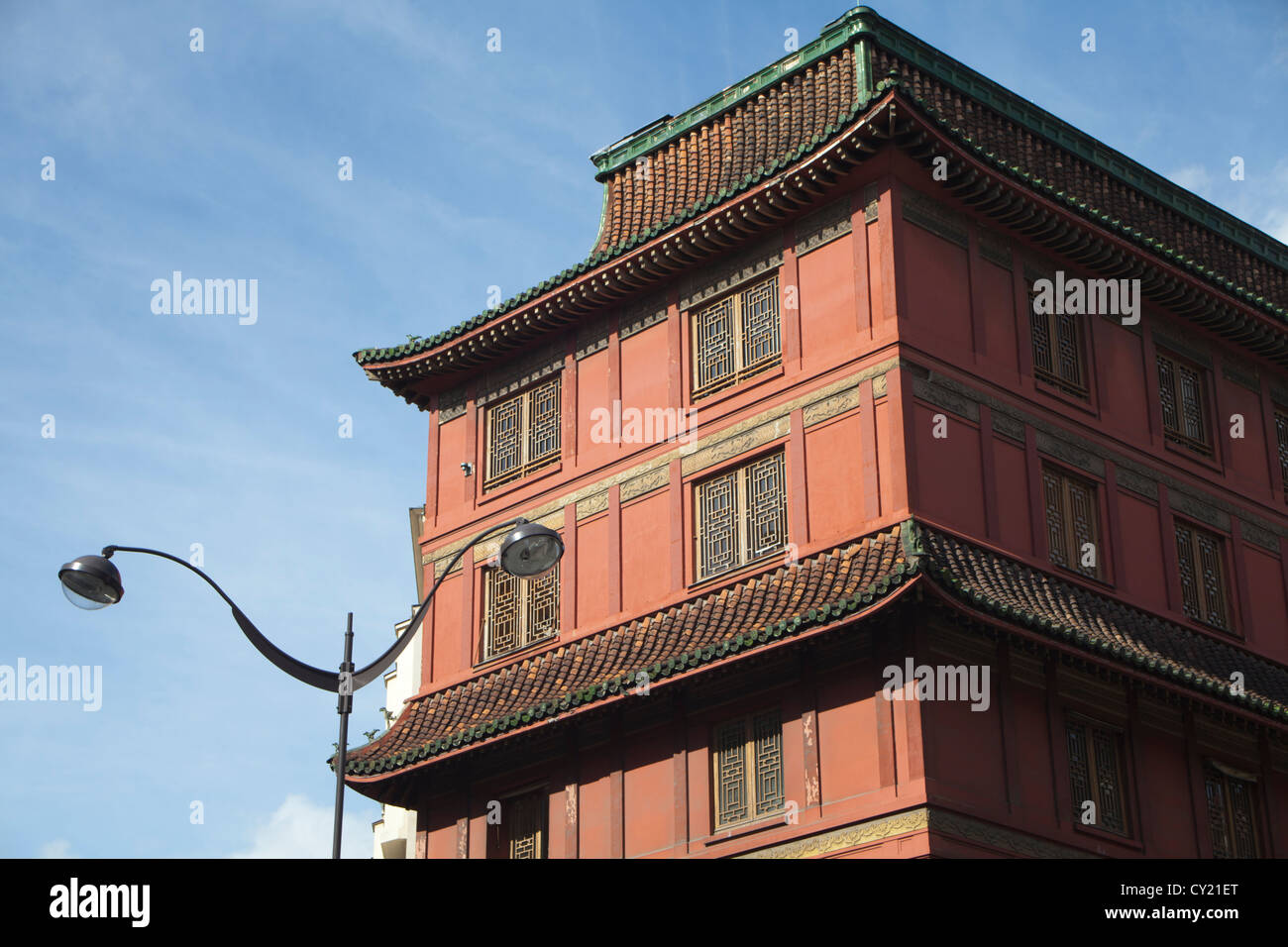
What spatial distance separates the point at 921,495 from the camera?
80.1 ft

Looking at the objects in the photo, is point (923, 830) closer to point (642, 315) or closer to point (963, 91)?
point (642, 315)

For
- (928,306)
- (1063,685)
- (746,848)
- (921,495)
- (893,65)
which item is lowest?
(746,848)

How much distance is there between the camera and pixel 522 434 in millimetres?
30359

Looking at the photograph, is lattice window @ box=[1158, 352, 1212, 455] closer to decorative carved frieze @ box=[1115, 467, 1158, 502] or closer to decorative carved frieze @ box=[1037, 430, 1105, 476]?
decorative carved frieze @ box=[1115, 467, 1158, 502]

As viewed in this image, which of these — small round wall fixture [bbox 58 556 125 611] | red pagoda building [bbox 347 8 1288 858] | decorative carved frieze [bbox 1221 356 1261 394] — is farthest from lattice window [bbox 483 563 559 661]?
decorative carved frieze [bbox 1221 356 1261 394]

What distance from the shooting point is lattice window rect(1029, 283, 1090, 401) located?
27.3m

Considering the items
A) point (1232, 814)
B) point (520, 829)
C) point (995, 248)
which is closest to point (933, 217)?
point (995, 248)

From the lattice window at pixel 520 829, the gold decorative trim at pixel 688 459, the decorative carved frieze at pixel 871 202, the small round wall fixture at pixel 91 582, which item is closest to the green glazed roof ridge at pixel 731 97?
the decorative carved frieze at pixel 871 202

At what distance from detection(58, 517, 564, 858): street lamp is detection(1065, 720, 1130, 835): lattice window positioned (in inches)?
390

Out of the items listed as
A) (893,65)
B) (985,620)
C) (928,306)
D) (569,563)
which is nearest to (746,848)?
(985,620)

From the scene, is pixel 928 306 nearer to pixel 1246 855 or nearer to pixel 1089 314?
pixel 1089 314

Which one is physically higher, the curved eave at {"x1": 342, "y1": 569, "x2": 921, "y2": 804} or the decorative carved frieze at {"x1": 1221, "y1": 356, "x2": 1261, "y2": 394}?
the decorative carved frieze at {"x1": 1221, "y1": 356, "x2": 1261, "y2": 394}

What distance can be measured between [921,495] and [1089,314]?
5724 millimetres

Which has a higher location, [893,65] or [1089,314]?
[893,65]
